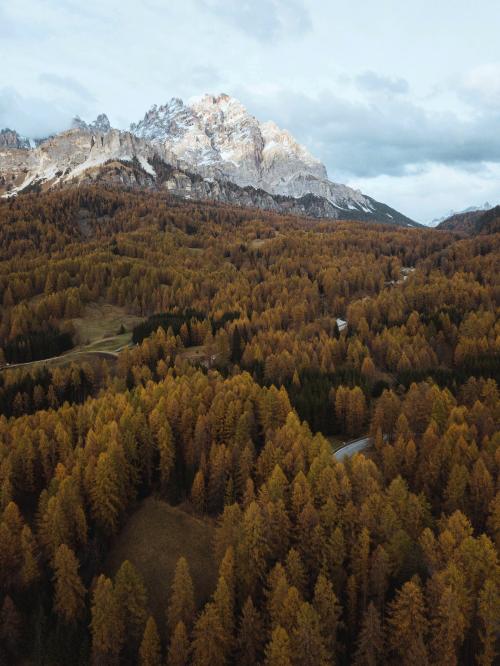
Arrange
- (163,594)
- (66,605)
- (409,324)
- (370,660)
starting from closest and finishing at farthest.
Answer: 1. (370,660)
2. (66,605)
3. (163,594)
4. (409,324)

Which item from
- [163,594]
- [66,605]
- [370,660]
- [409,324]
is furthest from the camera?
[409,324]

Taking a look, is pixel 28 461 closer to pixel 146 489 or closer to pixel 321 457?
pixel 146 489

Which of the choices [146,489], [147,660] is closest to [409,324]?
[146,489]

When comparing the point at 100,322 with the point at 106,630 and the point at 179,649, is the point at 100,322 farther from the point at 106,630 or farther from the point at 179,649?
the point at 179,649

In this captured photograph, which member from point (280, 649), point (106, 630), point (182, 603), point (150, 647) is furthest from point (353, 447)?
point (106, 630)

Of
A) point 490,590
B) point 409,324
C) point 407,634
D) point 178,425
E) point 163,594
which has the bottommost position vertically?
point 163,594

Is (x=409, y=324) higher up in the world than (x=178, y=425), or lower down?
higher up

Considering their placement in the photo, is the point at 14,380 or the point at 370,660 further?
the point at 14,380

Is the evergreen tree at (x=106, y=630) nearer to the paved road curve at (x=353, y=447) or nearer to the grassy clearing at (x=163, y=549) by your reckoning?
the grassy clearing at (x=163, y=549)
